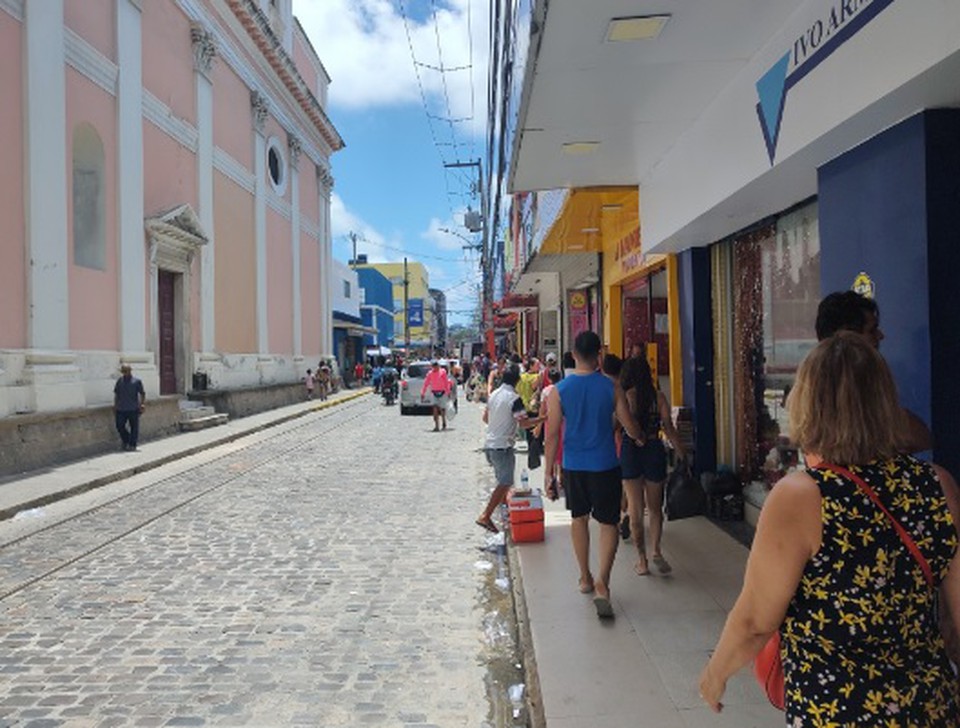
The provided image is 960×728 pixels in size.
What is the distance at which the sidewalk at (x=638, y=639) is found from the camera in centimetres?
371

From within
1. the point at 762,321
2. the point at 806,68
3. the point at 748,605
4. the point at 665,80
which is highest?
the point at 665,80

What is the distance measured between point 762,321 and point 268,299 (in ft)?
77.4

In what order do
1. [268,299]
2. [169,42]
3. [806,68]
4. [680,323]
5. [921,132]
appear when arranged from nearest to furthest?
[921,132] < [806,68] < [680,323] < [169,42] < [268,299]

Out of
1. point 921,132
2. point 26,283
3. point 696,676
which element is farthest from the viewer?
point 26,283

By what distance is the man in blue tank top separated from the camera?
5.06 metres

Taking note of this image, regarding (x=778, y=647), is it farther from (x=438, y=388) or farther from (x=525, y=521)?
(x=438, y=388)

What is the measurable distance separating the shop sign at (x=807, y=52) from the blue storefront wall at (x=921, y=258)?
0.54 m

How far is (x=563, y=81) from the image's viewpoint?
543 centimetres

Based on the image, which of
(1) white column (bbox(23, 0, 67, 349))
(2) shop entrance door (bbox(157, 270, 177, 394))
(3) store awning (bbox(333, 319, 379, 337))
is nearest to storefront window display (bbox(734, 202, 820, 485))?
(1) white column (bbox(23, 0, 67, 349))

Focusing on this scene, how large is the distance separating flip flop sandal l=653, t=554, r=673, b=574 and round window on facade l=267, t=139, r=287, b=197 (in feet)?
85.6

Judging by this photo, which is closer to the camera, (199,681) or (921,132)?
(921,132)

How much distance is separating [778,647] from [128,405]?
1426 cm

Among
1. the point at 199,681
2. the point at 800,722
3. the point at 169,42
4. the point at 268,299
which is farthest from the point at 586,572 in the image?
the point at 268,299

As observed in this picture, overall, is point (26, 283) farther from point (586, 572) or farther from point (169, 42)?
point (586, 572)
